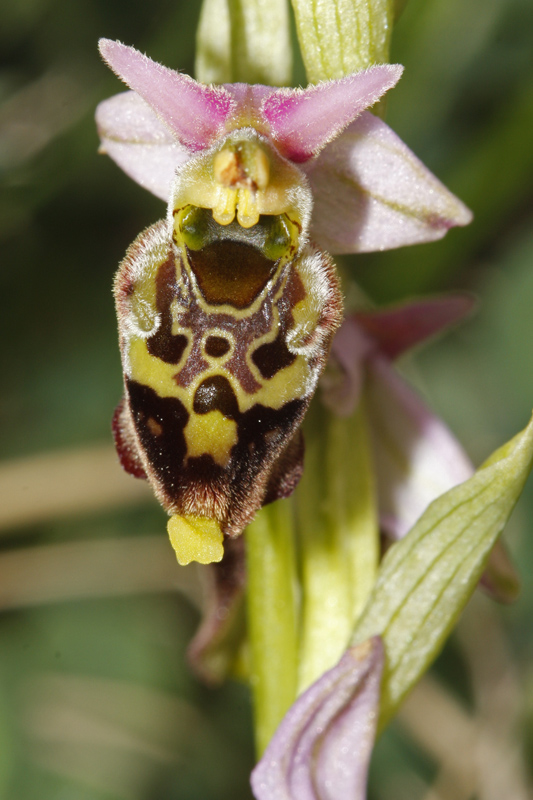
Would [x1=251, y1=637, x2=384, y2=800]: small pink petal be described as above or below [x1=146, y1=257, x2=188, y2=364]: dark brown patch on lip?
below

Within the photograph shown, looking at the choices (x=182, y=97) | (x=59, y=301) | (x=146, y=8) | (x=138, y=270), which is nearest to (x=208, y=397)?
(x=138, y=270)

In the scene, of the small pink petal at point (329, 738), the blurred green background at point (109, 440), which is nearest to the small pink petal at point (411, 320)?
the small pink petal at point (329, 738)

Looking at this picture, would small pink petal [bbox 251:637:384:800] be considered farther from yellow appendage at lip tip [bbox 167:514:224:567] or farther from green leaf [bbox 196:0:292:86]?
green leaf [bbox 196:0:292:86]

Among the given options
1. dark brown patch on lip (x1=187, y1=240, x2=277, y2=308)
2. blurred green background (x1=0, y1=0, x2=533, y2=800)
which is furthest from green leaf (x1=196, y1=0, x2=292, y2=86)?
blurred green background (x1=0, y1=0, x2=533, y2=800)

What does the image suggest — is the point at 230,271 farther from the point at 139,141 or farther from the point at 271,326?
the point at 139,141

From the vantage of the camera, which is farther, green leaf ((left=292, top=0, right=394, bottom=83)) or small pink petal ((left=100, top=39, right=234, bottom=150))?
green leaf ((left=292, top=0, right=394, bottom=83))

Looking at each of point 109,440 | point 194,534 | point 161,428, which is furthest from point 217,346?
point 109,440
